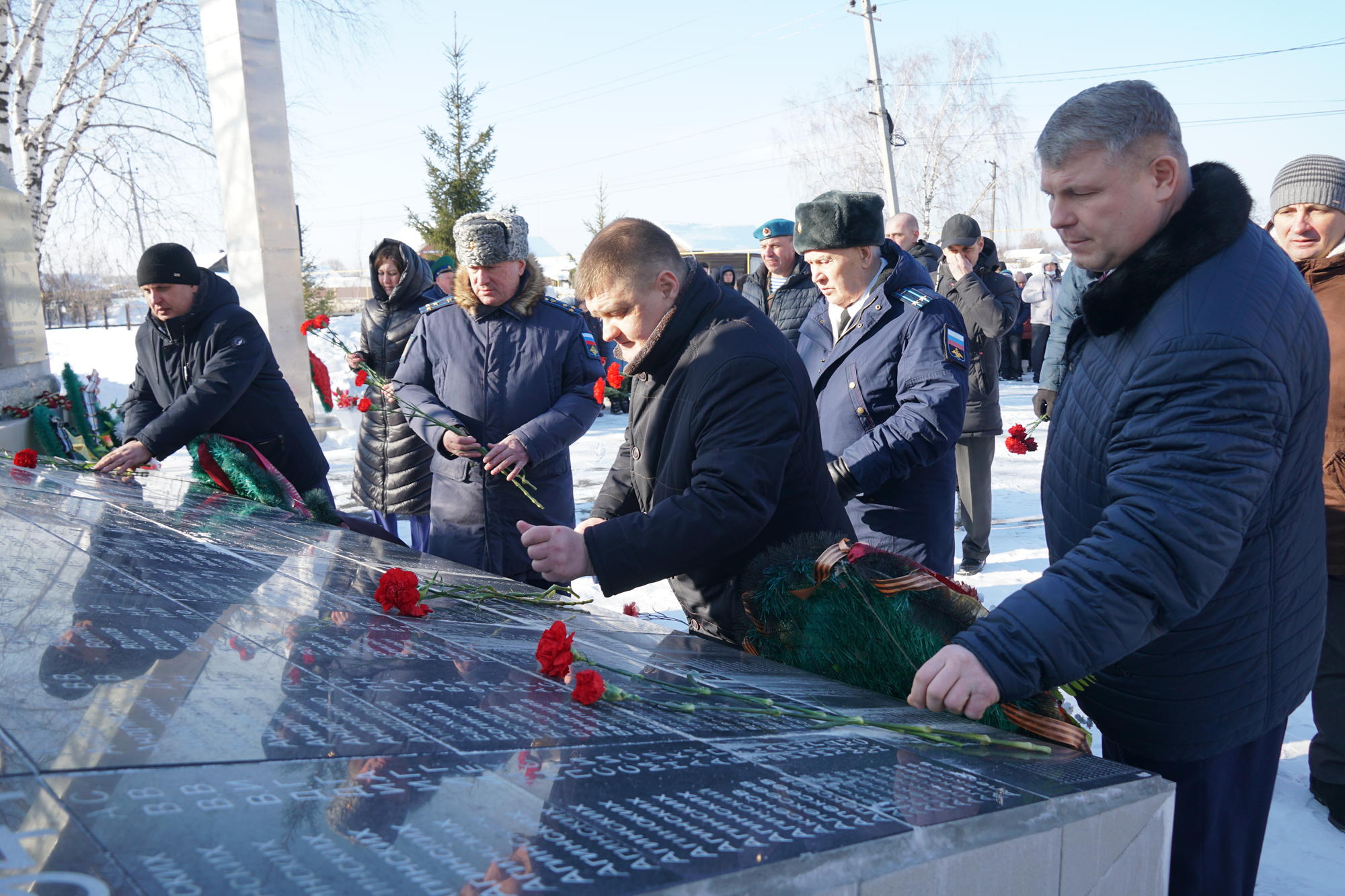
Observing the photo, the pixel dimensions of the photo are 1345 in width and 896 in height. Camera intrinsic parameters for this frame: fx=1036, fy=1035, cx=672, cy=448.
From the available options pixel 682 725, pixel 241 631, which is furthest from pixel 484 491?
pixel 682 725

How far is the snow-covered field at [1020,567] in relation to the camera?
281 centimetres

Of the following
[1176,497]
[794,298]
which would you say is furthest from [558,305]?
[1176,497]

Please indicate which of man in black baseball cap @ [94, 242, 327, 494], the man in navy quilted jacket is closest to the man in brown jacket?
the man in navy quilted jacket

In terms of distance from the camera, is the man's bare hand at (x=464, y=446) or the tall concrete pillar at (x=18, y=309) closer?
the man's bare hand at (x=464, y=446)

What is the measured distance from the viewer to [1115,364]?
5.67ft

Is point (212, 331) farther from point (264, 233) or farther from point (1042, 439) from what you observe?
point (1042, 439)

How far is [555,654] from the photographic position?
156cm

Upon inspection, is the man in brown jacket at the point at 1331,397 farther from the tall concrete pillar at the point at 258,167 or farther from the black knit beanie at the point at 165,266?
the tall concrete pillar at the point at 258,167

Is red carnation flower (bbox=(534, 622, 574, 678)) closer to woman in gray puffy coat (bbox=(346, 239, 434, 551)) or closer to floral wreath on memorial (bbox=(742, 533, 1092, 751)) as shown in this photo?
floral wreath on memorial (bbox=(742, 533, 1092, 751))

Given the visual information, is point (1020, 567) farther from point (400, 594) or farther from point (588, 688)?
point (588, 688)

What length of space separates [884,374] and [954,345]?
0.24 metres

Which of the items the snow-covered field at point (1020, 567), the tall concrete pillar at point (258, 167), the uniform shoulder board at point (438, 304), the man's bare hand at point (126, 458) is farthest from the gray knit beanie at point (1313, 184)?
the tall concrete pillar at point (258, 167)

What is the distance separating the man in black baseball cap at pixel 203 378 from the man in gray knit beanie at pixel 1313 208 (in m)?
3.53

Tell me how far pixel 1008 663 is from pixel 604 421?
11.8 m
